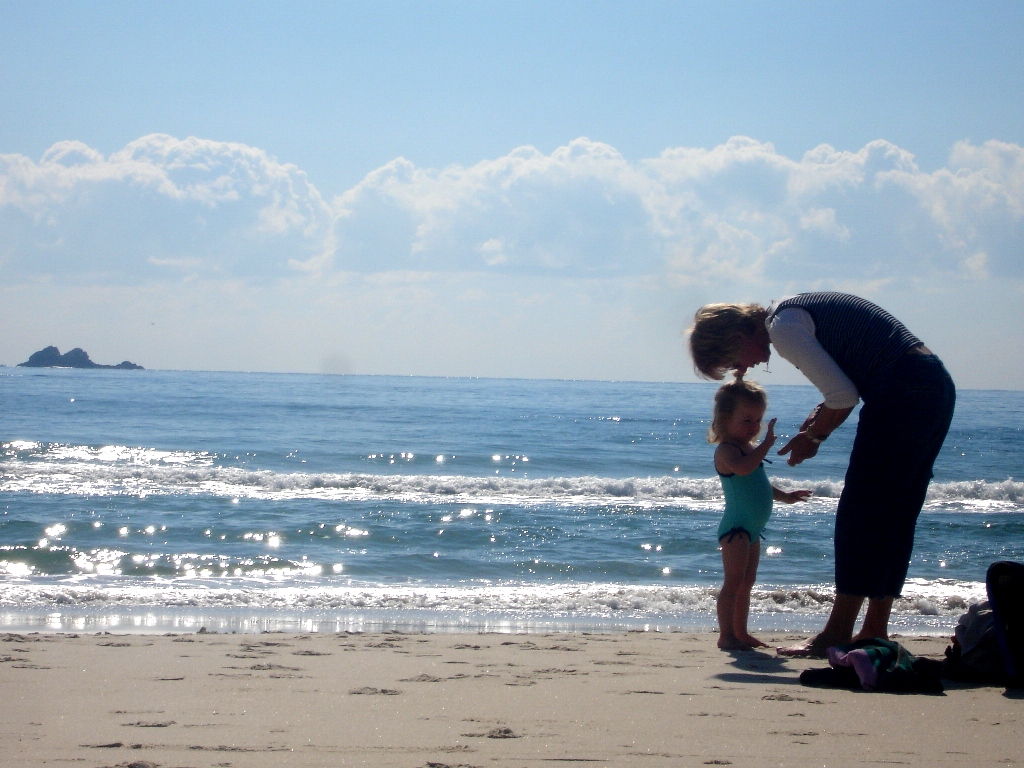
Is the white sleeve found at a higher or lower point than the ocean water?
higher

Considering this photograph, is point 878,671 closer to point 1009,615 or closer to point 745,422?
point 1009,615

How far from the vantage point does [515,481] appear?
548 inches

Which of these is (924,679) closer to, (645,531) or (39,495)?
(645,531)

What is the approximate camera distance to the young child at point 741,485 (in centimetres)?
362

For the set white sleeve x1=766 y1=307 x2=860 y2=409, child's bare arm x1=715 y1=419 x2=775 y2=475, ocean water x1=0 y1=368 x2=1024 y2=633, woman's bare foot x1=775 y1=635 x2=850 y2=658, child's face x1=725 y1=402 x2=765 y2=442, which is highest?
white sleeve x1=766 y1=307 x2=860 y2=409

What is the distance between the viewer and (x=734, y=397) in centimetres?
362

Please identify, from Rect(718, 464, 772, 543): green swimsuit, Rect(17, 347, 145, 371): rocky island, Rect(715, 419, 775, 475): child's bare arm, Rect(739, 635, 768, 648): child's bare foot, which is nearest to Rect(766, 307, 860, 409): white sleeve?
Rect(715, 419, 775, 475): child's bare arm

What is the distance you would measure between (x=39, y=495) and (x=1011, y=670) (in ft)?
35.1

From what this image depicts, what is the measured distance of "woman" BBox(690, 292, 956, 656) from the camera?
9.64ft

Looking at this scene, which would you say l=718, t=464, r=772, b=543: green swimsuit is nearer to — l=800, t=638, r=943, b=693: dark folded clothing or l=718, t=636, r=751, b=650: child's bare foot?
l=718, t=636, r=751, b=650: child's bare foot

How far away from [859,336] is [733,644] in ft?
5.05

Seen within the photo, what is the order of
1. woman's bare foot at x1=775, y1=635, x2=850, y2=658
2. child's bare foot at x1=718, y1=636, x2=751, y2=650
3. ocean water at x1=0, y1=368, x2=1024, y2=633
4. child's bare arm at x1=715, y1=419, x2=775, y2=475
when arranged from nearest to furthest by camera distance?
woman's bare foot at x1=775, y1=635, x2=850, y2=658, child's bare arm at x1=715, y1=419, x2=775, y2=475, child's bare foot at x1=718, y1=636, x2=751, y2=650, ocean water at x1=0, y1=368, x2=1024, y2=633

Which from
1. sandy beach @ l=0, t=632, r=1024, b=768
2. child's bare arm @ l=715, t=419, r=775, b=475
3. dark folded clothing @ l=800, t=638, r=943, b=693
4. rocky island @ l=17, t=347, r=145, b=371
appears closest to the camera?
sandy beach @ l=0, t=632, r=1024, b=768

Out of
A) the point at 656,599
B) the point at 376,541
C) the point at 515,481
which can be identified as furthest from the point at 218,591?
the point at 515,481
